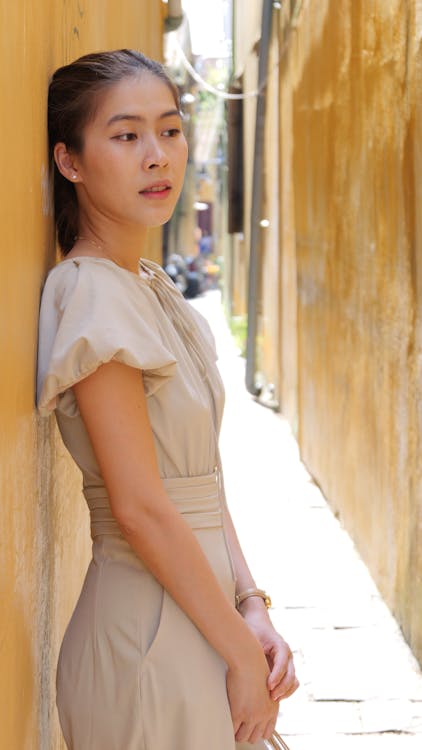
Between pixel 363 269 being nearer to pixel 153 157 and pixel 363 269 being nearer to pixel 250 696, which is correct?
pixel 153 157

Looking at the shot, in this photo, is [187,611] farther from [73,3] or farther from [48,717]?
[73,3]

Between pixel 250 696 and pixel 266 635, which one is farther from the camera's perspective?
pixel 266 635

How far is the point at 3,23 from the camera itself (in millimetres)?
1567

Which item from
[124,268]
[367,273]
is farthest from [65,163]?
[367,273]

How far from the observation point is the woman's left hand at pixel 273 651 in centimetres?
188

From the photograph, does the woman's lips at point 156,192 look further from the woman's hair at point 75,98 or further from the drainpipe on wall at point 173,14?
the drainpipe on wall at point 173,14

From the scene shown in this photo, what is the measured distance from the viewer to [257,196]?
40.8ft

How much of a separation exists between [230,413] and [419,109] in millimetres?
7209

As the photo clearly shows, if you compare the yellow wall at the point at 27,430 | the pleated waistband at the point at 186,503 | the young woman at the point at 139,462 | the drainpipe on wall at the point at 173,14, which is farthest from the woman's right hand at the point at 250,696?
the drainpipe on wall at the point at 173,14

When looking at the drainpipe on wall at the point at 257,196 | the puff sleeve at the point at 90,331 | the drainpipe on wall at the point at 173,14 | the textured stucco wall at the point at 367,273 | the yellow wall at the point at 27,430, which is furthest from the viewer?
the drainpipe on wall at the point at 257,196

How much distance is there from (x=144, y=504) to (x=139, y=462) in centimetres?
6

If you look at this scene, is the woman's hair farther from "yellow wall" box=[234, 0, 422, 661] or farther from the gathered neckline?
"yellow wall" box=[234, 0, 422, 661]

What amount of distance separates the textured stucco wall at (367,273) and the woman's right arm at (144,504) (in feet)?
9.80

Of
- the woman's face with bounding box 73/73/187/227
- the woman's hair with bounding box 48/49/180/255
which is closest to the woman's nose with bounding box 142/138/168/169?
the woman's face with bounding box 73/73/187/227
